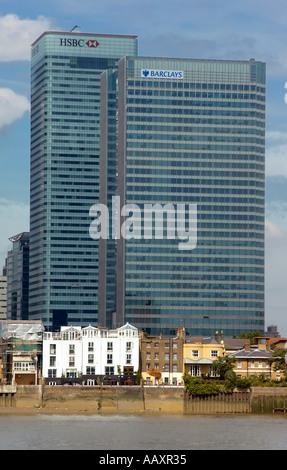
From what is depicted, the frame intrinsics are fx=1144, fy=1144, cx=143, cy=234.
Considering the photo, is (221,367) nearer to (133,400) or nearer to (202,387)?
(202,387)

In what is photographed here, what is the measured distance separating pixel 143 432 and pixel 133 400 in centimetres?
4209

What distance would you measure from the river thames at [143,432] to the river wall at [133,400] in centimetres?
850

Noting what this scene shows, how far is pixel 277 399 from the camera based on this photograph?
181 metres

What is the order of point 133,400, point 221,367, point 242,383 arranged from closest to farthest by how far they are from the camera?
point 133,400, point 242,383, point 221,367

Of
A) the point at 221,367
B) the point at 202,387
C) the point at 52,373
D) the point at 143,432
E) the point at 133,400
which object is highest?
the point at 221,367

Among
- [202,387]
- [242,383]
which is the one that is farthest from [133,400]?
[242,383]

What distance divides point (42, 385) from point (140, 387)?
15.8m

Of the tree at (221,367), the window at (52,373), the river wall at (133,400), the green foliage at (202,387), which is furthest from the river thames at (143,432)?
the window at (52,373)

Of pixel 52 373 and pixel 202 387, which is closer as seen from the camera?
pixel 202 387

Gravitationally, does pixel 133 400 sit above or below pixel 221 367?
below

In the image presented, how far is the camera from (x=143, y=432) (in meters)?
140
